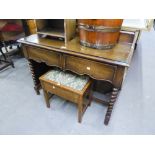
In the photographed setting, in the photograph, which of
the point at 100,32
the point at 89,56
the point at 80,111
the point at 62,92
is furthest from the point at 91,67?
the point at 80,111

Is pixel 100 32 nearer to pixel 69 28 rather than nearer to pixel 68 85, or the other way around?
pixel 69 28

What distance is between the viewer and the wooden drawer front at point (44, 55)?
1.34 metres

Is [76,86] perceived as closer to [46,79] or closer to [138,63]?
[46,79]

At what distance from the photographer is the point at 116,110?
1704mm

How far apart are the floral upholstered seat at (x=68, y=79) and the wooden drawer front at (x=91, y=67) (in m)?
0.14

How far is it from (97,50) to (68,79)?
0.43 metres

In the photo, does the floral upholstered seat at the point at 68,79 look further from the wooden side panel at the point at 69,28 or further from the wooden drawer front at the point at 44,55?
the wooden side panel at the point at 69,28

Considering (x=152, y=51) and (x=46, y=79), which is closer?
(x=46, y=79)

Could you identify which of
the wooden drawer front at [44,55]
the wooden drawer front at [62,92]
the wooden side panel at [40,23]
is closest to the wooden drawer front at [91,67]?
the wooden drawer front at [44,55]

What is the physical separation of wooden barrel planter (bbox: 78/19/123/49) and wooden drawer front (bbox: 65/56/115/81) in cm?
16

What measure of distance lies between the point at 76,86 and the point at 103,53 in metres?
0.41

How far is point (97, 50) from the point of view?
119cm

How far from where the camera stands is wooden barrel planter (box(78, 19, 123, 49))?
1.02 metres
